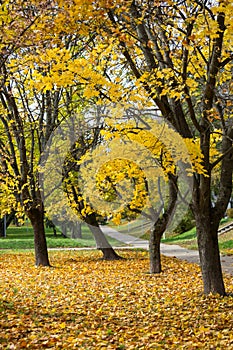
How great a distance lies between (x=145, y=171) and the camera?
11312 millimetres

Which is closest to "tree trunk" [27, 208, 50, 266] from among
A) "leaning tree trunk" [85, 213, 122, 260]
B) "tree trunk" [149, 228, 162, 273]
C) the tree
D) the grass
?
"leaning tree trunk" [85, 213, 122, 260]

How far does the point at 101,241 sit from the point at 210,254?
9515 mm

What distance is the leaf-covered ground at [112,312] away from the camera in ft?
17.3

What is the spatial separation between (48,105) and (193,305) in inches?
341

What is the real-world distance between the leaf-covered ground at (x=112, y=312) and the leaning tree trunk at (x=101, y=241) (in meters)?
4.51

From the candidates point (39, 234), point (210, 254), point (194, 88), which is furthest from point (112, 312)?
point (39, 234)

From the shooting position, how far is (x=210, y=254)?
25.0 ft

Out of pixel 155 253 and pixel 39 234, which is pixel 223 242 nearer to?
pixel 39 234

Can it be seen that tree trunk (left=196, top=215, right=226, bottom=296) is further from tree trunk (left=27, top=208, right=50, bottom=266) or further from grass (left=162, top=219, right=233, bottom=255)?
grass (left=162, top=219, right=233, bottom=255)

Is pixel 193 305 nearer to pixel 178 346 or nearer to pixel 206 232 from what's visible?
pixel 206 232

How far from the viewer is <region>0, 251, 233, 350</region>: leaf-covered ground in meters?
5.27

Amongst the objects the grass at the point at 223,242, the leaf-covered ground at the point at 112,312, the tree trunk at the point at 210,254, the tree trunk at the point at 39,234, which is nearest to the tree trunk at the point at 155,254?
the leaf-covered ground at the point at 112,312

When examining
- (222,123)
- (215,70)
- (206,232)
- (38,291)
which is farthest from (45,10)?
(38,291)

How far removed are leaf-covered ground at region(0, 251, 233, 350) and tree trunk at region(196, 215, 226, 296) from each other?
0.25 m
